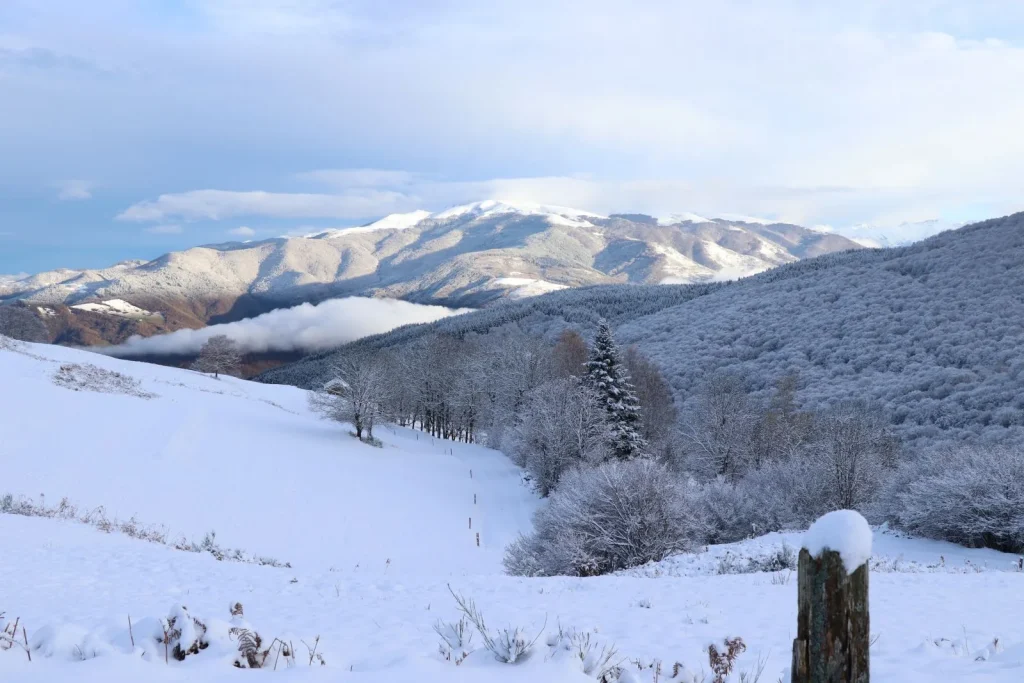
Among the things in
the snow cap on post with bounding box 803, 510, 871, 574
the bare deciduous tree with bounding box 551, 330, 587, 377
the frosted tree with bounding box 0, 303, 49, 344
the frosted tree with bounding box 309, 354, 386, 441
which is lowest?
the frosted tree with bounding box 309, 354, 386, 441

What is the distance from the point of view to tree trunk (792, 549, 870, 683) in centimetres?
229

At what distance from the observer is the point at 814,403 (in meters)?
35.9

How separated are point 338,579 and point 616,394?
2495 cm

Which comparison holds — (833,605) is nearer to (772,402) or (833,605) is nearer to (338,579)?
(338,579)

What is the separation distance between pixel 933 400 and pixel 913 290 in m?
23.8

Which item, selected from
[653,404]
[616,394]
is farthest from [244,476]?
[653,404]

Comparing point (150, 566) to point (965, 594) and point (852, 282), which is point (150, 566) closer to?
point (965, 594)

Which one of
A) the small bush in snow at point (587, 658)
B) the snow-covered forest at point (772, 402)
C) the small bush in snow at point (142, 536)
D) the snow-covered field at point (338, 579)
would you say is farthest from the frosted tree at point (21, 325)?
the small bush in snow at point (587, 658)

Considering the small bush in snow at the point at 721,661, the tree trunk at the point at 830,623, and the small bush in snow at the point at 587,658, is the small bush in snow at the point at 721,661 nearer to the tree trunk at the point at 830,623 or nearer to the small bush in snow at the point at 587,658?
the small bush in snow at the point at 587,658

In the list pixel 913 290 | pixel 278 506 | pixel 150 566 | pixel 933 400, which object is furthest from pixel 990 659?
pixel 913 290

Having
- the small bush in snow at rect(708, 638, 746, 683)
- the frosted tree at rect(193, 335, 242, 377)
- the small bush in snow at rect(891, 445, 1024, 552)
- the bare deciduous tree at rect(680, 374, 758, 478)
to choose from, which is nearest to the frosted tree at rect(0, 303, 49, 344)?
the frosted tree at rect(193, 335, 242, 377)

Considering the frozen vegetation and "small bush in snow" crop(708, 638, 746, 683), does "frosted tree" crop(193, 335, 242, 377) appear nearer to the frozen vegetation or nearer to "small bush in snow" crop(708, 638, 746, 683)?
the frozen vegetation

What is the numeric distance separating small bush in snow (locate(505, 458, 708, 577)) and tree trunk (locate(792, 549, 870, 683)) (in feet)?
43.5

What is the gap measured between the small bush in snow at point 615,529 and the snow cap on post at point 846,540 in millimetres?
13454
